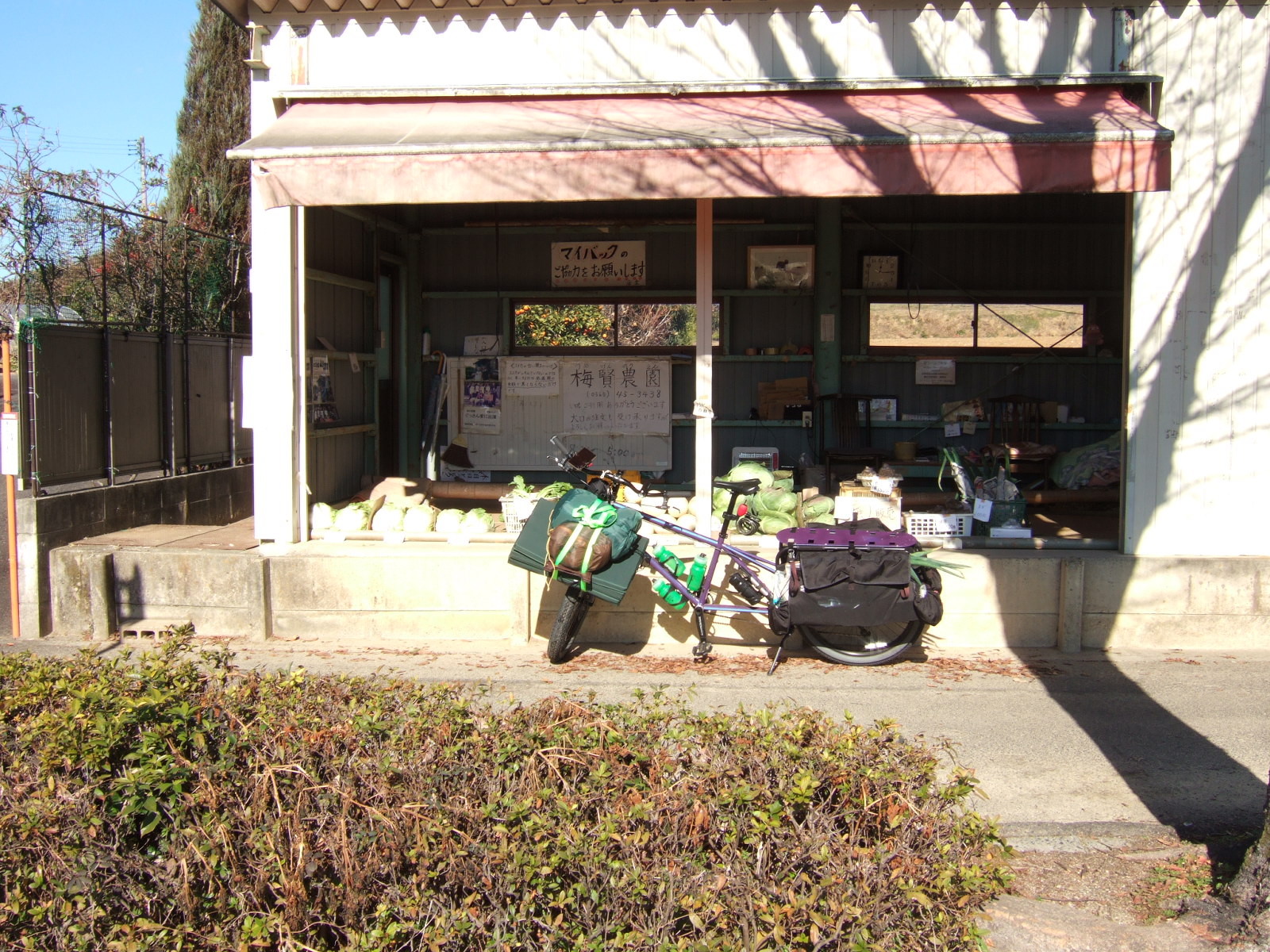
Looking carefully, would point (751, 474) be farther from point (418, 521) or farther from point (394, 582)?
point (394, 582)

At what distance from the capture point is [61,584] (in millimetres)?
8047

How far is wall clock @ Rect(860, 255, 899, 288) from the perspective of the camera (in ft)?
39.1

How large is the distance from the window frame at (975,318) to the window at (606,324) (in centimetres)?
165

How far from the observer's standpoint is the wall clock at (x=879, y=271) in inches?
470

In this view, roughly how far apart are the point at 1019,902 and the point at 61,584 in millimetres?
6755

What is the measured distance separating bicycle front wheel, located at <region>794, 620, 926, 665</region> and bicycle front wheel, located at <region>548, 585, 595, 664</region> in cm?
139

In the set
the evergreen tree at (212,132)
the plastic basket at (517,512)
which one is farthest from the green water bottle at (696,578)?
the evergreen tree at (212,132)

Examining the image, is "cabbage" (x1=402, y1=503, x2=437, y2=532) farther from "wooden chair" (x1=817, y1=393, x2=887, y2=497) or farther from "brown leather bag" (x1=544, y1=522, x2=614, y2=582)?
"wooden chair" (x1=817, y1=393, x2=887, y2=497)

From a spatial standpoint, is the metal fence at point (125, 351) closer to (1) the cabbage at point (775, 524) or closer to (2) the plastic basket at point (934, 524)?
(1) the cabbage at point (775, 524)

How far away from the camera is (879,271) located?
39.2ft

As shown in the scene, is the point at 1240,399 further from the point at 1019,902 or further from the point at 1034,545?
the point at 1019,902

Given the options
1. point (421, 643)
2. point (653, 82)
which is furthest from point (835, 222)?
point (421, 643)

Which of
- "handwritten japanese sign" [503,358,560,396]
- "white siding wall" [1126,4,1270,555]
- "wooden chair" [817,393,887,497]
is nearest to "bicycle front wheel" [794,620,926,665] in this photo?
"white siding wall" [1126,4,1270,555]

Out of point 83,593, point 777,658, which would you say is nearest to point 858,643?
point 777,658
